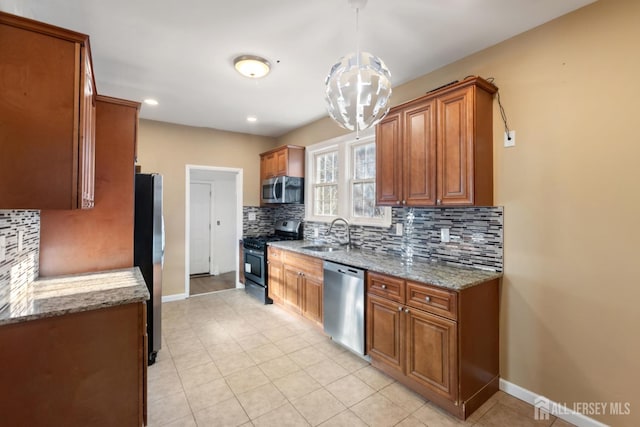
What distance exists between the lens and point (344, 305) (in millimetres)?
2789

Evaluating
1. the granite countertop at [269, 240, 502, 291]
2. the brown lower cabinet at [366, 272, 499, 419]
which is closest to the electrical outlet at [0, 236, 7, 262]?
the granite countertop at [269, 240, 502, 291]

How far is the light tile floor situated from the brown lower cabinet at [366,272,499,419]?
125 millimetres

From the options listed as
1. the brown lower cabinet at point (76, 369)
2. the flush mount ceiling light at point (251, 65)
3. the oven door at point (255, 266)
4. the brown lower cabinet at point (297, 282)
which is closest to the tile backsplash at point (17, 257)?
the brown lower cabinet at point (76, 369)

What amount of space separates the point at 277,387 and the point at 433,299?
1.41 m

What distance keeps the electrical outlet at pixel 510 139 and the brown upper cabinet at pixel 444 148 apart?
4.1 inches

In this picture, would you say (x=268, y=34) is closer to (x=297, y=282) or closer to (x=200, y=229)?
(x=297, y=282)

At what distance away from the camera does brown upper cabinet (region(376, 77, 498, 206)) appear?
2.21m

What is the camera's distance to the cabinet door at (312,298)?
3.20 m

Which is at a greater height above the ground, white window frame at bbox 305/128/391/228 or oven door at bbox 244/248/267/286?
white window frame at bbox 305/128/391/228

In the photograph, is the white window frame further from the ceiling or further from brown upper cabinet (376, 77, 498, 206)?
the ceiling

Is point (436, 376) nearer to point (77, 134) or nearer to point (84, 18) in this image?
point (77, 134)

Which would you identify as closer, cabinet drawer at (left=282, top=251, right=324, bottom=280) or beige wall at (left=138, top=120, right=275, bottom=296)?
cabinet drawer at (left=282, top=251, right=324, bottom=280)

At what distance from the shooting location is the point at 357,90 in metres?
1.70

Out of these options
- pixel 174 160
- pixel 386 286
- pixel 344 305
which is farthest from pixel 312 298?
pixel 174 160
